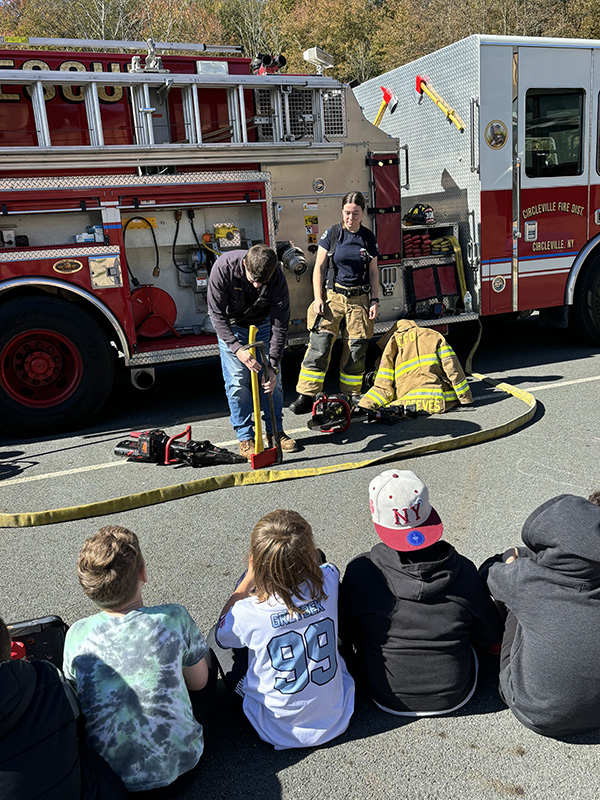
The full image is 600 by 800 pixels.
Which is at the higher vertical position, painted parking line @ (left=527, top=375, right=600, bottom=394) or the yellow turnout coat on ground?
the yellow turnout coat on ground

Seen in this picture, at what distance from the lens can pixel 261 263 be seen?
490 centimetres

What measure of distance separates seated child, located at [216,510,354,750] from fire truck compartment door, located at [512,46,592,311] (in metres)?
5.96

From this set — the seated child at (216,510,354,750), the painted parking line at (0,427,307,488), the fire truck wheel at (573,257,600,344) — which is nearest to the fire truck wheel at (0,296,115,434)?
the painted parking line at (0,427,307,488)

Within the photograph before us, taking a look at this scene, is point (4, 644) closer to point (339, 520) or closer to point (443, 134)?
point (339, 520)

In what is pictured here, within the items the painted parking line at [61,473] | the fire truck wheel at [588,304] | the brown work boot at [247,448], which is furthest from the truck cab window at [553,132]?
the painted parking line at [61,473]

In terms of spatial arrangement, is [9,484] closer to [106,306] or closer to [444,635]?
[106,306]

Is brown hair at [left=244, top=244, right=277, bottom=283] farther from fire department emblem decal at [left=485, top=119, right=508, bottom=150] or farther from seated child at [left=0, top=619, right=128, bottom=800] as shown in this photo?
fire department emblem decal at [left=485, top=119, right=508, bottom=150]

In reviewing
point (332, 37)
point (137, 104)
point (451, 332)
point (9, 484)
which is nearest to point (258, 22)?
point (332, 37)

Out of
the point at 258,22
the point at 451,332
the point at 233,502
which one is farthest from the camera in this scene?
the point at 258,22

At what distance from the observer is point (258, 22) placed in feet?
106

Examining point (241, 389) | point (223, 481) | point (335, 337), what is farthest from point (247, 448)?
point (335, 337)

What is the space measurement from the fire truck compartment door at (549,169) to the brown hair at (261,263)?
11.9ft

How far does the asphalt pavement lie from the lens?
2.39 m

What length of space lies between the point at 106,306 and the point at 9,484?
1.77 m
